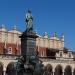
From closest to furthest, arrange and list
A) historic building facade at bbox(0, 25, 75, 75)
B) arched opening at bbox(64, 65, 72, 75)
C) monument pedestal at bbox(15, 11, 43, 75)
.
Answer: monument pedestal at bbox(15, 11, 43, 75) → historic building facade at bbox(0, 25, 75, 75) → arched opening at bbox(64, 65, 72, 75)

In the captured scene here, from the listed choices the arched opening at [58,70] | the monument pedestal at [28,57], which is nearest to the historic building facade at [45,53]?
the arched opening at [58,70]

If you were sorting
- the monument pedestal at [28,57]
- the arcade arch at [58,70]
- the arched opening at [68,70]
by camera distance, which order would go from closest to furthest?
the monument pedestal at [28,57], the arcade arch at [58,70], the arched opening at [68,70]

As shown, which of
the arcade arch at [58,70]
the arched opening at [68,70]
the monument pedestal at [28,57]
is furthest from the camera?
the arched opening at [68,70]

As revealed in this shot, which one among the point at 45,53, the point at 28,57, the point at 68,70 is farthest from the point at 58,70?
the point at 28,57

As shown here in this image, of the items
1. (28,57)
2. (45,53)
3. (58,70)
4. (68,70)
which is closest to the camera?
(28,57)

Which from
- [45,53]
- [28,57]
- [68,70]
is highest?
[45,53]

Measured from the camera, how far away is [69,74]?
105 meters

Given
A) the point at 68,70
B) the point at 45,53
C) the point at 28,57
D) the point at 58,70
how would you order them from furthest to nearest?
the point at 45,53
the point at 68,70
the point at 58,70
the point at 28,57

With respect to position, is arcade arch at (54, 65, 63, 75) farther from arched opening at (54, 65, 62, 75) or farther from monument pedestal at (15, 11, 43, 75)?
monument pedestal at (15, 11, 43, 75)

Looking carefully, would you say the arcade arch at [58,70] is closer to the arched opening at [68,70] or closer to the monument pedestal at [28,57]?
the arched opening at [68,70]

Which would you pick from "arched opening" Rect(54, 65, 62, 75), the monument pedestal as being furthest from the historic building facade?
the monument pedestal

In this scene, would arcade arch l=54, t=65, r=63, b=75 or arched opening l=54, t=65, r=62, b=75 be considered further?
arched opening l=54, t=65, r=62, b=75

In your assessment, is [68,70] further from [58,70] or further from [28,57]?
[28,57]

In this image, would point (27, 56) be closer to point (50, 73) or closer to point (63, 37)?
point (50, 73)
